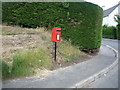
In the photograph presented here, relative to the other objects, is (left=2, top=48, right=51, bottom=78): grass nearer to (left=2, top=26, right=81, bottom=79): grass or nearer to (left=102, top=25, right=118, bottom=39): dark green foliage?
(left=2, top=26, right=81, bottom=79): grass

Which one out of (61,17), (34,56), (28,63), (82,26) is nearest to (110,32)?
(82,26)

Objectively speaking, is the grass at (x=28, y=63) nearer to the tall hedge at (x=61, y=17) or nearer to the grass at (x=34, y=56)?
the grass at (x=34, y=56)

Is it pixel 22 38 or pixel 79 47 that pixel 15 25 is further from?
pixel 79 47

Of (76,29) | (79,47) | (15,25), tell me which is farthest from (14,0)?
(79,47)

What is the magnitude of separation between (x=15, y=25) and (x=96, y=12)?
487 centimetres

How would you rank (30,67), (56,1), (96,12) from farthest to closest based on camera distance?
(96,12) < (56,1) < (30,67)

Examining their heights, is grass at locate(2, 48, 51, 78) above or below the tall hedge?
below

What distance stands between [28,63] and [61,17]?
3.58 meters

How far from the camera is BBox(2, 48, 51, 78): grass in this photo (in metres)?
4.14

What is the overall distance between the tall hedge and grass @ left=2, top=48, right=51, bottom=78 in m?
2.31

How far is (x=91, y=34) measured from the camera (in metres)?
7.75

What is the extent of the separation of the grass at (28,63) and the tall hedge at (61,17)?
231 cm

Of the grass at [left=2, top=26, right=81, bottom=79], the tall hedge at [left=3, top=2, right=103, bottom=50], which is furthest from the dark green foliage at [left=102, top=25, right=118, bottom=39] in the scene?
the grass at [left=2, top=26, right=81, bottom=79]

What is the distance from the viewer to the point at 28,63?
4.69 metres
